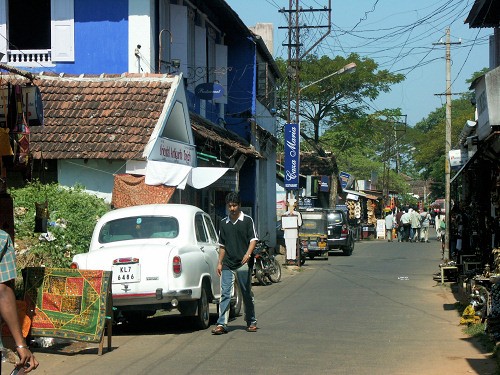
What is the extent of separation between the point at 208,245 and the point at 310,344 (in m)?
3.27

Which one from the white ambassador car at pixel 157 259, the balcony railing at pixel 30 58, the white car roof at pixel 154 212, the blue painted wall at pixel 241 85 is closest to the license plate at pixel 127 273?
the white ambassador car at pixel 157 259

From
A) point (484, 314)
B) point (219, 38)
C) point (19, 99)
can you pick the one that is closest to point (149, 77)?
point (19, 99)

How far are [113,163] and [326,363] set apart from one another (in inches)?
356

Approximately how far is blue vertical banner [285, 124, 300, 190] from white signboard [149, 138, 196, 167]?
1195 centimetres

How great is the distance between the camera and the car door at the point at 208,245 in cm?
1400

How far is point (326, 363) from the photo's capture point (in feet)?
33.7

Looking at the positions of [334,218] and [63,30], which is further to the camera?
[334,218]

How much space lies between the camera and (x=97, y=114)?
61.6 ft

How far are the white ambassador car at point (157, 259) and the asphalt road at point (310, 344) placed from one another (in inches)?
21.0

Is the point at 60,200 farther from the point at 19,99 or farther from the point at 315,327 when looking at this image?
the point at 315,327

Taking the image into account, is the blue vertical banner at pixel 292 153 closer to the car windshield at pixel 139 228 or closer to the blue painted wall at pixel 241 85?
the blue painted wall at pixel 241 85

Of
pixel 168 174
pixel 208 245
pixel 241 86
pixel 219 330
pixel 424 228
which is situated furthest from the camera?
pixel 424 228

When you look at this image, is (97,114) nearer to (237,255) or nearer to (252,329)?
(237,255)

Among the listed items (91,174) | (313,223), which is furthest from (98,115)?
(313,223)
